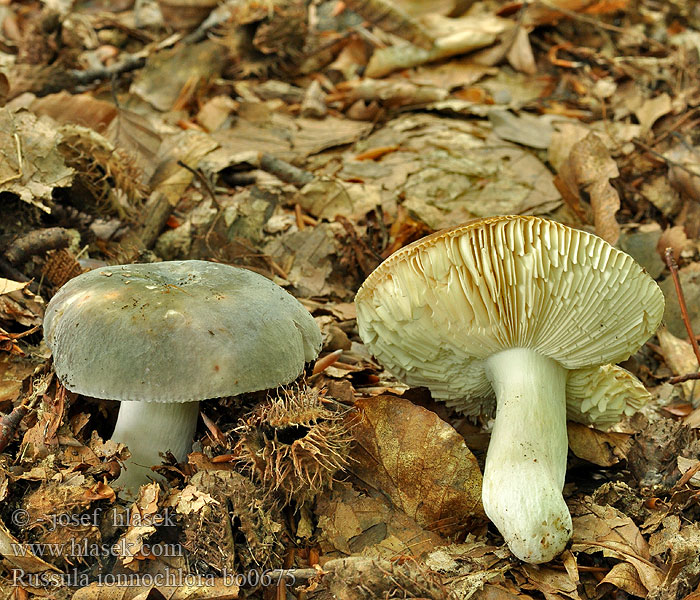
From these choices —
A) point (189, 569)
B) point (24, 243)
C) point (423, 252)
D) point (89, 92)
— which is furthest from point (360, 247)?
point (89, 92)

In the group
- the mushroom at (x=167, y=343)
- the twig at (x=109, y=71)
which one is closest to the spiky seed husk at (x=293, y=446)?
the mushroom at (x=167, y=343)

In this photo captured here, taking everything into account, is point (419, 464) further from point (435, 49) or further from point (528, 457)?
point (435, 49)

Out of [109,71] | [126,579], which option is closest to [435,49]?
[109,71]

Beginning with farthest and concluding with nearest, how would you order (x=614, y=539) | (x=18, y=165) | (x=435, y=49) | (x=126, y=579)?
(x=435, y=49), (x=18, y=165), (x=614, y=539), (x=126, y=579)

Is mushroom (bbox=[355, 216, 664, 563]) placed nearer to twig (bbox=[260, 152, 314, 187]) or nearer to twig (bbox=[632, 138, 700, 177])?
twig (bbox=[260, 152, 314, 187])

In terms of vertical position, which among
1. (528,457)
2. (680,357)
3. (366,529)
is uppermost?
(528,457)

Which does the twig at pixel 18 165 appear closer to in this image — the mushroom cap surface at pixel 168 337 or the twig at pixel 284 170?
the mushroom cap surface at pixel 168 337
